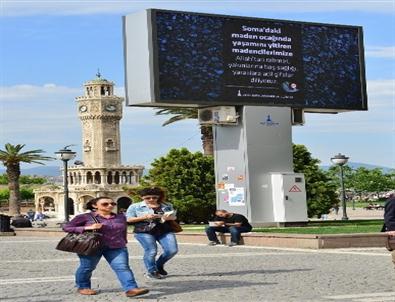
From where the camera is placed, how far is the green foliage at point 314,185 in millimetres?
45500

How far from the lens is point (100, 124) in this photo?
13462 centimetres

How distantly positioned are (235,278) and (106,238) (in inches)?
119

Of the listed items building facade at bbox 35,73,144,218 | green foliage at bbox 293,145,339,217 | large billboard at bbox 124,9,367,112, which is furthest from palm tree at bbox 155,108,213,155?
building facade at bbox 35,73,144,218

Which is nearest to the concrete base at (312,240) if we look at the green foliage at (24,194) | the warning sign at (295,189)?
the warning sign at (295,189)

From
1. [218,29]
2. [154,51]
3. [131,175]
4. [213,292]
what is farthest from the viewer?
[131,175]

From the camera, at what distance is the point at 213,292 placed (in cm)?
1195

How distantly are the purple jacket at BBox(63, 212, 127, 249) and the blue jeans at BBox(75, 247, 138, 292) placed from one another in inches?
4.3

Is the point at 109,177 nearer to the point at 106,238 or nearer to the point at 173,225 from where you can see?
the point at 173,225

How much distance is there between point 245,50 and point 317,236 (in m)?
9.88

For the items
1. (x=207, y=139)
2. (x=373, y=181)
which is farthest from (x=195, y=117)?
(x=373, y=181)

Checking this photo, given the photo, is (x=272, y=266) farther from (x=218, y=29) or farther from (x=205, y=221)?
(x=205, y=221)

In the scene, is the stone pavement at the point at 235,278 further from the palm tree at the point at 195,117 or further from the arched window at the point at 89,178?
the arched window at the point at 89,178

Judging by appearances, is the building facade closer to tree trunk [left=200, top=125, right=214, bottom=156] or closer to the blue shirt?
tree trunk [left=200, top=125, right=214, bottom=156]

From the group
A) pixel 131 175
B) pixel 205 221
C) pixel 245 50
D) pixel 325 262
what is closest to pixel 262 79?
pixel 245 50
